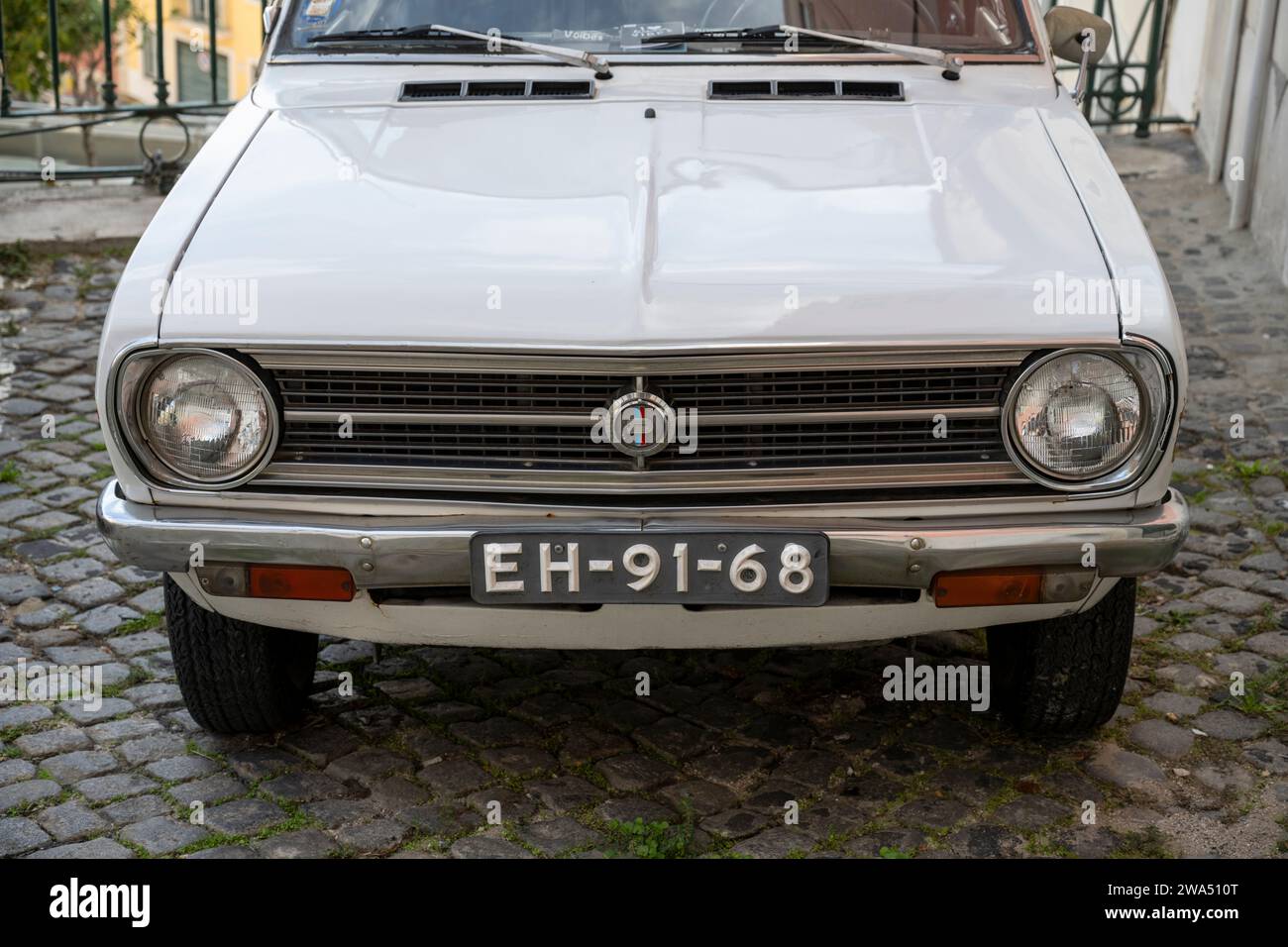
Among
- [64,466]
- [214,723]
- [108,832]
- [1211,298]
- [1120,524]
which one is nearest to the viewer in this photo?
[1120,524]

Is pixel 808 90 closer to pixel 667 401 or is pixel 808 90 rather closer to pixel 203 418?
pixel 667 401

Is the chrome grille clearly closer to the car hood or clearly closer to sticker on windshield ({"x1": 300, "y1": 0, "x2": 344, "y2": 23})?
the car hood

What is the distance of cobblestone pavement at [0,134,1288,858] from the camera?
11.4 feet

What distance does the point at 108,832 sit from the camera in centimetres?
350

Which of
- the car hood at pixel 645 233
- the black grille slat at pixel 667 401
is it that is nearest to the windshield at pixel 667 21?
the car hood at pixel 645 233

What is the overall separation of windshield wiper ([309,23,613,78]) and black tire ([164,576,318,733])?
1.57 m

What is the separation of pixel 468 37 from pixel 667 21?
0.53 meters

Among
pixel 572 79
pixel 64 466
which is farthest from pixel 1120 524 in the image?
→ pixel 64 466

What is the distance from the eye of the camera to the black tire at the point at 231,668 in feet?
11.9

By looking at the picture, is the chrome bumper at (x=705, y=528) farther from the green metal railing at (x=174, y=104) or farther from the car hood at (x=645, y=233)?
the green metal railing at (x=174, y=104)

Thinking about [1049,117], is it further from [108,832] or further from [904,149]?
[108,832]

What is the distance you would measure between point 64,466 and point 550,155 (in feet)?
9.11

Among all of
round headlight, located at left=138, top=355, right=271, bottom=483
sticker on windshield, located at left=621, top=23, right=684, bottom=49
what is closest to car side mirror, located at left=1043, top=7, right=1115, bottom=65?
sticker on windshield, located at left=621, top=23, right=684, bottom=49

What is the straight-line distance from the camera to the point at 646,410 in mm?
3049
